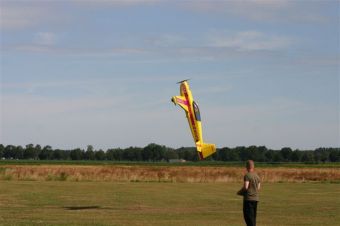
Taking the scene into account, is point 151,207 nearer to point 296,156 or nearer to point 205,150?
point 205,150

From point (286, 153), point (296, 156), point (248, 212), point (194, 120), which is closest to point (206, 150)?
point (194, 120)

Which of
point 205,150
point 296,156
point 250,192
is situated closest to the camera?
point 250,192

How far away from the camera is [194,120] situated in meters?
28.8

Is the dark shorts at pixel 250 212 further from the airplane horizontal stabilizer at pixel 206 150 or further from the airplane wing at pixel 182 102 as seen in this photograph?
the airplane wing at pixel 182 102

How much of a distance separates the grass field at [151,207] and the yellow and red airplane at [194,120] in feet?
7.96

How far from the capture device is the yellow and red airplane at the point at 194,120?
28517 mm

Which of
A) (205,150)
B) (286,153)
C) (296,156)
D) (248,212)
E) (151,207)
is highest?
(286,153)

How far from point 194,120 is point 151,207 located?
408 cm

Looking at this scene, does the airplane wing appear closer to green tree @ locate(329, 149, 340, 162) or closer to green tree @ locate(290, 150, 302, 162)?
green tree @ locate(290, 150, 302, 162)

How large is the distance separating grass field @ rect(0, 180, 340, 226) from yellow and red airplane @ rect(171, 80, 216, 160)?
243 centimetres

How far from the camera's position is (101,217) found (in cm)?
2372

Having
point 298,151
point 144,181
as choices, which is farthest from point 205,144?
point 298,151

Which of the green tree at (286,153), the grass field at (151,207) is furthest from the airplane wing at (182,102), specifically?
the green tree at (286,153)

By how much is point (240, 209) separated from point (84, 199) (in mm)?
8413
